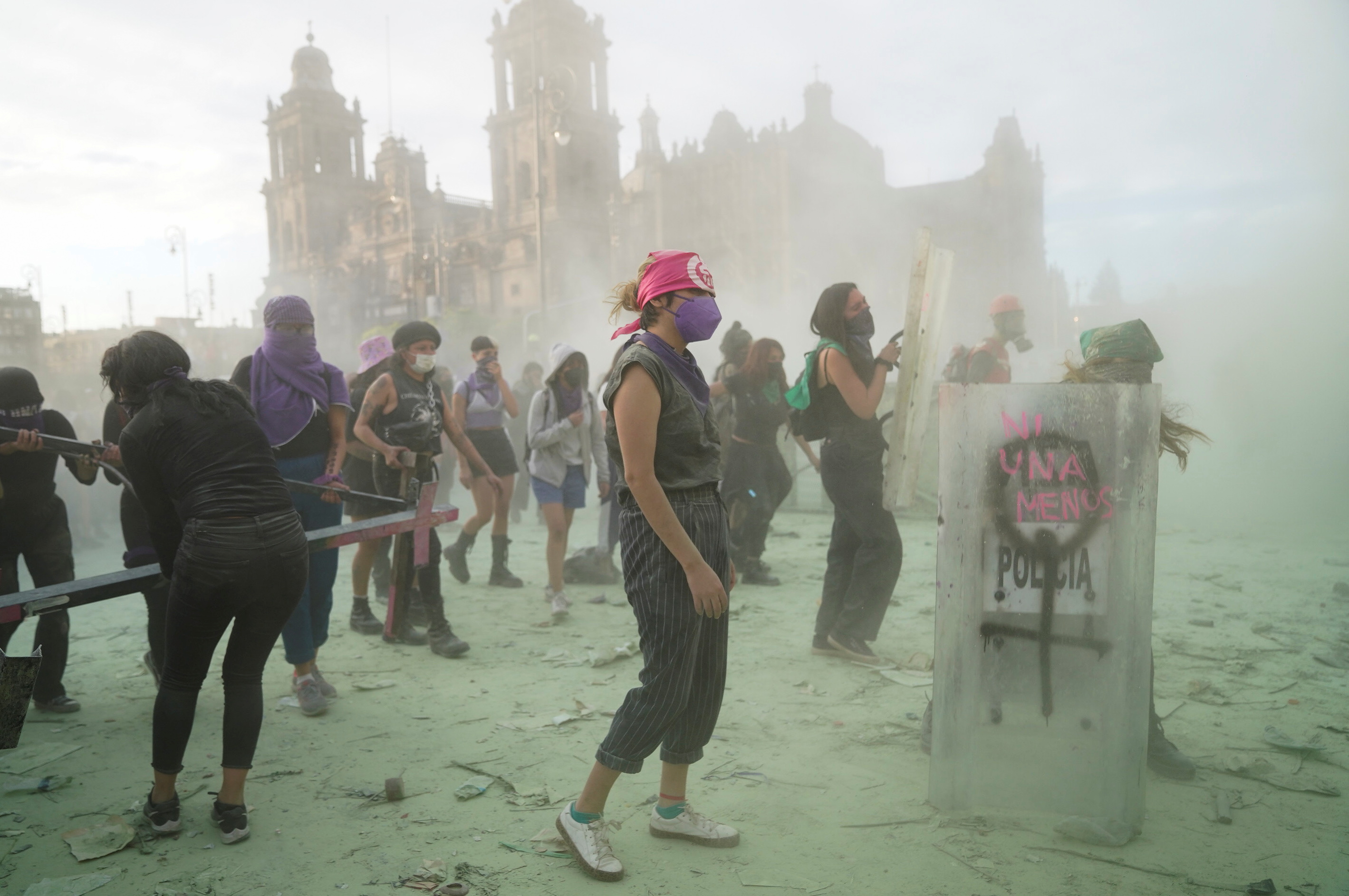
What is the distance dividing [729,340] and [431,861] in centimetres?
495

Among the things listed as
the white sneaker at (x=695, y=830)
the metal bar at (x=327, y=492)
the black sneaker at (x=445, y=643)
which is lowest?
the black sneaker at (x=445, y=643)

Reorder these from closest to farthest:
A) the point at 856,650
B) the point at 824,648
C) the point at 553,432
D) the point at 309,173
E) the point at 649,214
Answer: the point at 856,650 < the point at 824,648 < the point at 553,432 < the point at 649,214 < the point at 309,173

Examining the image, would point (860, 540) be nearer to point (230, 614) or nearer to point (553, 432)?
point (553, 432)

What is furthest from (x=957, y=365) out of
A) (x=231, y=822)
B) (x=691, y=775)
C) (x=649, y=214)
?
(x=649, y=214)

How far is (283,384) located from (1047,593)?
3608 mm

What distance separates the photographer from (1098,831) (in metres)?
2.83

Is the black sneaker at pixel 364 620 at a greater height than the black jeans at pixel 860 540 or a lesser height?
lesser

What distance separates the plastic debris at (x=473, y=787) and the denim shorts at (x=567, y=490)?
2.85 meters

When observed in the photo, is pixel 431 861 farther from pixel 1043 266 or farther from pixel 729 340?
pixel 1043 266

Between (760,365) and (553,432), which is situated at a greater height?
(760,365)

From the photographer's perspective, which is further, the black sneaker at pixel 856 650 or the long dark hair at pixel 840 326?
the black sneaker at pixel 856 650

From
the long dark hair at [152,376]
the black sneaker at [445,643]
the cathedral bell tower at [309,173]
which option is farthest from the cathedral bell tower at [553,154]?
the long dark hair at [152,376]

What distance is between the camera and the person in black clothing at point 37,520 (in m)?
4.25

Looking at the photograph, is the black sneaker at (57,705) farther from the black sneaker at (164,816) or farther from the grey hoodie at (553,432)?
the grey hoodie at (553,432)
